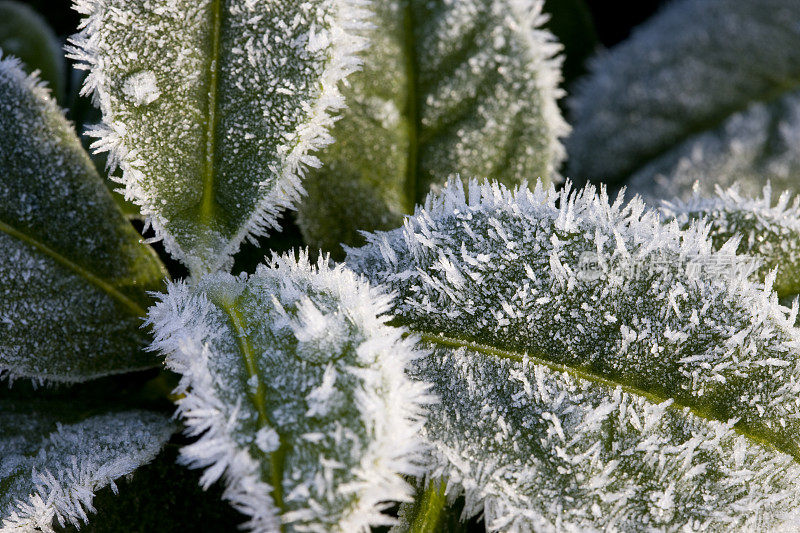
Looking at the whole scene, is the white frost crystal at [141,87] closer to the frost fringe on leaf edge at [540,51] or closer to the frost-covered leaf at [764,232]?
the frost fringe on leaf edge at [540,51]

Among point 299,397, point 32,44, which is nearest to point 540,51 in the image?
point 299,397

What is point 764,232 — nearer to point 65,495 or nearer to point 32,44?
point 65,495

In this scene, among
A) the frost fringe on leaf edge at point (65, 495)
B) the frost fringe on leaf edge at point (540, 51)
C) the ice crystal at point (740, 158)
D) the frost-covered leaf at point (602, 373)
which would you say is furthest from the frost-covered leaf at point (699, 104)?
the frost fringe on leaf edge at point (65, 495)

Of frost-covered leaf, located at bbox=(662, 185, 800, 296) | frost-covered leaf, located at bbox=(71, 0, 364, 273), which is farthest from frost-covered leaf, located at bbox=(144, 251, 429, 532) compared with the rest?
frost-covered leaf, located at bbox=(662, 185, 800, 296)

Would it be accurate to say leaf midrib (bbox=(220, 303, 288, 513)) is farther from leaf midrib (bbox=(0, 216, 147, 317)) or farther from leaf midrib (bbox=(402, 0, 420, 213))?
leaf midrib (bbox=(402, 0, 420, 213))

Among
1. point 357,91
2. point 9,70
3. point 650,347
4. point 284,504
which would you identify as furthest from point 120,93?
point 650,347

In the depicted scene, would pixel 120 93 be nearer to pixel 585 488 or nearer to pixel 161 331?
pixel 161 331
